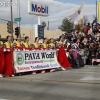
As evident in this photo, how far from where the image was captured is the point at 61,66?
48.9ft

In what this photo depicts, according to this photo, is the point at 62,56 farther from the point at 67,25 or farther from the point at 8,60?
the point at 67,25

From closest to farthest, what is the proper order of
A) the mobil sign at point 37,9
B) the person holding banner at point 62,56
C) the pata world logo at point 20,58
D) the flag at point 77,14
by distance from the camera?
the pata world logo at point 20,58 < the person holding banner at point 62,56 < the mobil sign at point 37,9 < the flag at point 77,14

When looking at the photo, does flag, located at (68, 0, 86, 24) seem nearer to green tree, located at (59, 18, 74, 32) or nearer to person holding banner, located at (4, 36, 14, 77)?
person holding banner, located at (4, 36, 14, 77)

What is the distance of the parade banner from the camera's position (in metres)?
12.2

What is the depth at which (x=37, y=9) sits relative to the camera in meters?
24.7

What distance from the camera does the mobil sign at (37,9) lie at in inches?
942

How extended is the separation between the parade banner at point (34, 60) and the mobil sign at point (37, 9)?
10469 mm

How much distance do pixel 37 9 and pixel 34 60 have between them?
41.1 feet

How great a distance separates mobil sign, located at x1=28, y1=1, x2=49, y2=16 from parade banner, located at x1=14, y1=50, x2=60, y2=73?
412 inches

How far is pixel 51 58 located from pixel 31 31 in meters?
Answer: 49.7

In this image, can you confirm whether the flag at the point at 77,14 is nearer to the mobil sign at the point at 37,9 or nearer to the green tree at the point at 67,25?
the mobil sign at the point at 37,9

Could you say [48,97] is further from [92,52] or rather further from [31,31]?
[31,31]

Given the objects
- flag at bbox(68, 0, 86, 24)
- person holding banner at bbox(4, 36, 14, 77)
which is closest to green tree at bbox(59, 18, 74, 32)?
flag at bbox(68, 0, 86, 24)

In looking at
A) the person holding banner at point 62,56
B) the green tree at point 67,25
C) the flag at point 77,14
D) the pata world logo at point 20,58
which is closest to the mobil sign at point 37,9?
the flag at point 77,14
